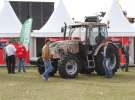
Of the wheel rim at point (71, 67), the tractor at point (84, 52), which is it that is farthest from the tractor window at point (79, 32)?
the wheel rim at point (71, 67)

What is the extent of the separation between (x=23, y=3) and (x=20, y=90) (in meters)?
33.2

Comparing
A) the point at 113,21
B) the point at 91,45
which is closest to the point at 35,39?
the point at 113,21

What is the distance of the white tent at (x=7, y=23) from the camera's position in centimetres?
3167

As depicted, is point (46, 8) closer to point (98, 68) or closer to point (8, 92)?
point (98, 68)

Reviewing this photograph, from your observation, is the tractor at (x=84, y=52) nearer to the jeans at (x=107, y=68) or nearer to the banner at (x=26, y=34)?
the jeans at (x=107, y=68)

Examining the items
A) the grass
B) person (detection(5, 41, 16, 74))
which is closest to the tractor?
the grass

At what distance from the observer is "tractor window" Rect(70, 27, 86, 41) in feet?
74.4

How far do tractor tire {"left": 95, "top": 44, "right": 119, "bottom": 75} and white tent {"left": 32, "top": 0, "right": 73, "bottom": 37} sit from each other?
914 cm

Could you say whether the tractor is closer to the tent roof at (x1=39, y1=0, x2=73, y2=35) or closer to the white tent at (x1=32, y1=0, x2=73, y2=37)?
the white tent at (x1=32, y1=0, x2=73, y2=37)

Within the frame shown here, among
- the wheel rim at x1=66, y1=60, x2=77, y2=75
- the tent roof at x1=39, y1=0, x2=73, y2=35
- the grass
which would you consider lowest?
the grass

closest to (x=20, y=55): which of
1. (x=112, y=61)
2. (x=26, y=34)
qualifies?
(x=26, y=34)

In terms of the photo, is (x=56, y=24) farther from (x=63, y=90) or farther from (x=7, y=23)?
(x=63, y=90)

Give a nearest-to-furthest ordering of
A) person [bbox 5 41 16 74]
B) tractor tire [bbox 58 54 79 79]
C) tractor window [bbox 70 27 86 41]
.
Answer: tractor tire [bbox 58 54 79 79], tractor window [bbox 70 27 86 41], person [bbox 5 41 16 74]

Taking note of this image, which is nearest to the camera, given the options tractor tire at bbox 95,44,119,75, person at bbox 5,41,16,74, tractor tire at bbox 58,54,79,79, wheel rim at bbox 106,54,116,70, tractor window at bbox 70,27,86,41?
tractor tire at bbox 58,54,79,79
